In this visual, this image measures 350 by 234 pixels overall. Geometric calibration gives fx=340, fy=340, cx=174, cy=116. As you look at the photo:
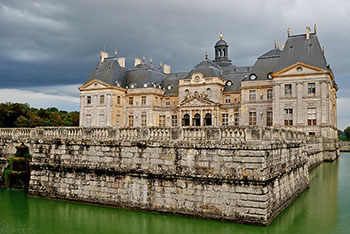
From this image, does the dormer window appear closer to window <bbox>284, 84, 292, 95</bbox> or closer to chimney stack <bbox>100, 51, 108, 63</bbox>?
window <bbox>284, 84, 292, 95</bbox>

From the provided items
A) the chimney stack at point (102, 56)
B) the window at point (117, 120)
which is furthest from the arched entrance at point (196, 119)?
the chimney stack at point (102, 56)

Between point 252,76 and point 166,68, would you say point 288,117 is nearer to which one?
point 252,76

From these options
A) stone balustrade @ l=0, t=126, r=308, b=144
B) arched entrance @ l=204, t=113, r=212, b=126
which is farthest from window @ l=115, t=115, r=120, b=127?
stone balustrade @ l=0, t=126, r=308, b=144

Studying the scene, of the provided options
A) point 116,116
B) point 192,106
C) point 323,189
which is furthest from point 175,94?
point 323,189

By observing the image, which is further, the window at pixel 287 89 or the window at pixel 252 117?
the window at pixel 252 117

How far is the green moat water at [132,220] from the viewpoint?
33.8ft

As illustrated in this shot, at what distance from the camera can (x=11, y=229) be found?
10445 mm

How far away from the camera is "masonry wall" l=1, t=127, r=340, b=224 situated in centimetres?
1011

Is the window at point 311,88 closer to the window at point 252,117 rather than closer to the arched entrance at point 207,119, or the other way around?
the window at point 252,117

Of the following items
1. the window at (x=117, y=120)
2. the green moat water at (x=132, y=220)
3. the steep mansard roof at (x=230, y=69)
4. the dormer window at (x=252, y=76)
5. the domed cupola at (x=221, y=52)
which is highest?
the domed cupola at (x=221, y=52)

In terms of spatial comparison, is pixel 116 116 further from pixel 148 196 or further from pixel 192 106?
pixel 148 196

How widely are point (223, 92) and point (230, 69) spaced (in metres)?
4.53

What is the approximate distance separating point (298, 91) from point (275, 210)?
28.7m

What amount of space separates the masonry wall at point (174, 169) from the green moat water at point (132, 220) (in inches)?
12.0
